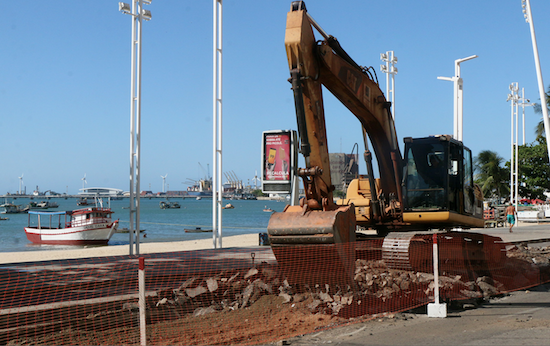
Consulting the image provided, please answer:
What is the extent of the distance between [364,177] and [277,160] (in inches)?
285

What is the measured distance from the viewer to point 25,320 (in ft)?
26.2

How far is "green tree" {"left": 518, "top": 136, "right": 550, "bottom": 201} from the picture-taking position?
5441cm

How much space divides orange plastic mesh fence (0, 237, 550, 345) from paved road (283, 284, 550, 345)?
1.53 ft

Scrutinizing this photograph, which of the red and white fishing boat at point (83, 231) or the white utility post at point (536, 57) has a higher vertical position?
the white utility post at point (536, 57)

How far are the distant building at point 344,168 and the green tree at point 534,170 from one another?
157 feet

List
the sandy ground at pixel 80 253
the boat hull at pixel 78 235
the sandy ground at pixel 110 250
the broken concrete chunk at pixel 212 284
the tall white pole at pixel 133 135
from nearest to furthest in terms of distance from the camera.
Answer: the broken concrete chunk at pixel 212 284 → the tall white pole at pixel 133 135 → the sandy ground at pixel 80 253 → the sandy ground at pixel 110 250 → the boat hull at pixel 78 235

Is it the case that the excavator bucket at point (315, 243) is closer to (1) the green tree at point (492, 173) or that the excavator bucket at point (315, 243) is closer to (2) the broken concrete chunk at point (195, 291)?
(2) the broken concrete chunk at point (195, 291)

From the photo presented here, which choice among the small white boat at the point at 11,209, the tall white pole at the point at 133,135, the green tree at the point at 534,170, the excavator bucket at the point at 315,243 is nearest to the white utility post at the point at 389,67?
the tall white pole at the point at 133,135

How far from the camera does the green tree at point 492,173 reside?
58.8m

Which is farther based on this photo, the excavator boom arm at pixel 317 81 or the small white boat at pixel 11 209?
the small white boat at pixel 11 209

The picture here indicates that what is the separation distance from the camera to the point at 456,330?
7461 mm

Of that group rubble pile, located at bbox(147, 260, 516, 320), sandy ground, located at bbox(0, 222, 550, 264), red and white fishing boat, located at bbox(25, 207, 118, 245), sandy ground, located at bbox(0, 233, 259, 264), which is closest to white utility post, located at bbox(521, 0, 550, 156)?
sandy ground, located at bbox(0, 222, 550, 264)

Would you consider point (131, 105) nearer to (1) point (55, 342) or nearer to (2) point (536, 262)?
(1) point (55, 342)

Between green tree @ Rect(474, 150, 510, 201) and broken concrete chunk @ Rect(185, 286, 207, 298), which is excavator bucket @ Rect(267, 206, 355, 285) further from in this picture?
green tree @ Rect(474, 150, 510, 201)
